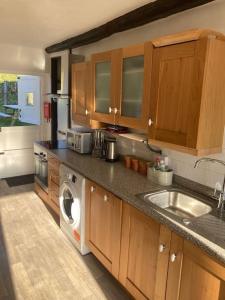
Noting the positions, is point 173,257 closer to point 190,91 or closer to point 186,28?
point 190,91

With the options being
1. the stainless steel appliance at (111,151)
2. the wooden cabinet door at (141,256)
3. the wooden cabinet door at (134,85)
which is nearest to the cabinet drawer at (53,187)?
the stainless steel appliance at (111,151)

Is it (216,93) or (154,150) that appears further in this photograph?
(154,150)

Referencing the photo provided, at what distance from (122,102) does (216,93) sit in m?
0.89

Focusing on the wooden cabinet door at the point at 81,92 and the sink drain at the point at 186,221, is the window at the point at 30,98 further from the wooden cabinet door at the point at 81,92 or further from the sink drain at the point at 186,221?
the sink drain at the point at 186,221

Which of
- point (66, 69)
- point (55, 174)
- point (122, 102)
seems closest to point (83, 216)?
point (55, 174)

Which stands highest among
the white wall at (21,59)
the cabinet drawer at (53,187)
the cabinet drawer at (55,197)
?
the white wall at (21,59)

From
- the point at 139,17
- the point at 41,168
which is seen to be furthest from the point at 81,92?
the point at 41,168

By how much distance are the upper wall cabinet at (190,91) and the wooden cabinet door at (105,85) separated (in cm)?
53

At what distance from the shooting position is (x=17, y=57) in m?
4.11

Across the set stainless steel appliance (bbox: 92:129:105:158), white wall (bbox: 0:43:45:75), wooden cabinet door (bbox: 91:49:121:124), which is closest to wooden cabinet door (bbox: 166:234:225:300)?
wooden cabinet door (bbox: 91:49:121:124)

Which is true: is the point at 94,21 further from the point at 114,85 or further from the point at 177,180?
the point at 177,180

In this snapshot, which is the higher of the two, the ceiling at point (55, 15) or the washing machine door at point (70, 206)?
the ceiling at point (55, 15)

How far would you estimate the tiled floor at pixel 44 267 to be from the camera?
2.02 m

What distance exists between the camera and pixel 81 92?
2.91 m
